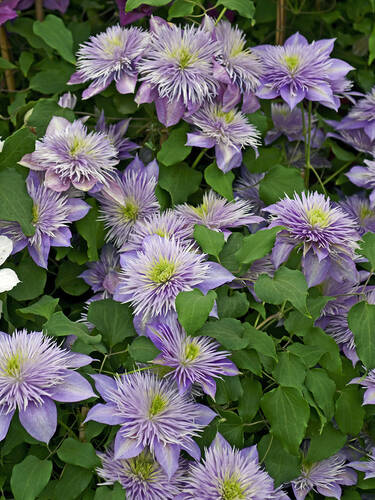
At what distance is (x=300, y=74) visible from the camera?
1051 millimetres

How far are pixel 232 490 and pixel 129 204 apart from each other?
45 cm

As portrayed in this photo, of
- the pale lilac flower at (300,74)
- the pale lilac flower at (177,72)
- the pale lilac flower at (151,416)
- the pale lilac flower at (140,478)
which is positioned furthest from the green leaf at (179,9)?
the pale lilac flower at (140,478)

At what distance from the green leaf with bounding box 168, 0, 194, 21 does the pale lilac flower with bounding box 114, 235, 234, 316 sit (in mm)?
384

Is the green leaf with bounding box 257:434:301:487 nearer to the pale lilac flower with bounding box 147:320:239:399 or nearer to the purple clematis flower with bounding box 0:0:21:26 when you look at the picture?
the pale lilac flower with bounding box 147:320:239:399

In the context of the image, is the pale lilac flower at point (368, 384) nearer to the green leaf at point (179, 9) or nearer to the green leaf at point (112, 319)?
the green leaf at point (112, 319)

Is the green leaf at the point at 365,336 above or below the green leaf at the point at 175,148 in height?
below

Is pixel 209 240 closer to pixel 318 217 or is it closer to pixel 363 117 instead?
pixel 318 217

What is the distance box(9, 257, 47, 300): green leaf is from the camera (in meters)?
0.98

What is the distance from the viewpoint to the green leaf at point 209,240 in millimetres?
897

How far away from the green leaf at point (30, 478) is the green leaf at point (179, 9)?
68 centimetres

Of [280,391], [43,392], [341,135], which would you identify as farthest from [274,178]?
[43,392]

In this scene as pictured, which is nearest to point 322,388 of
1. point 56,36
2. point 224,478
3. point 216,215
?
point 224,478

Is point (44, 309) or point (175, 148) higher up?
point (175, 148)

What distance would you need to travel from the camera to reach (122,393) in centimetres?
82
